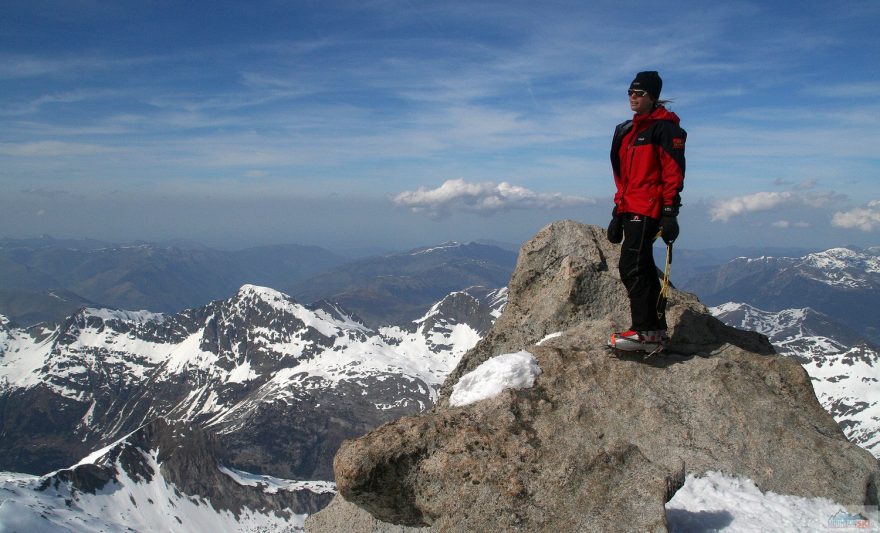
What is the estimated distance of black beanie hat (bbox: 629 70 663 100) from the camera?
→ 11.3m

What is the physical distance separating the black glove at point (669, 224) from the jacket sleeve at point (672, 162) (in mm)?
86

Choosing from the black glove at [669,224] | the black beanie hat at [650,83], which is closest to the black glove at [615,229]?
the black glove at [669,224]

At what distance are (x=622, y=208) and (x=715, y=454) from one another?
5.44 metres

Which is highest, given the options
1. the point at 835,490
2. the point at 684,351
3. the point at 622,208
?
the point at 622,208

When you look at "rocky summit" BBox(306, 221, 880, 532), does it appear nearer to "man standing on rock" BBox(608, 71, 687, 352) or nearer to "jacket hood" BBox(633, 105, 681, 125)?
"man standing on rock" BBox(608, 71, 687, 352)

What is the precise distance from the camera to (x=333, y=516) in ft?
49.4

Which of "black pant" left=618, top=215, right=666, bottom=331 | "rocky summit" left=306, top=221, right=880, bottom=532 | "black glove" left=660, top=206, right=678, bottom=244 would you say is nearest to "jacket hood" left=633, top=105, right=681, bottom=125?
"black glove" left=660, top=206, right=678, bottom=244

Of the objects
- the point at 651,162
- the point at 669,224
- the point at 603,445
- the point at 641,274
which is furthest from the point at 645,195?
the point at 603,445

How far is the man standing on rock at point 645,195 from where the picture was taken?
11156 mm

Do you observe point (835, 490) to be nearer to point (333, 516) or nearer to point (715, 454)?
point (715, 454)

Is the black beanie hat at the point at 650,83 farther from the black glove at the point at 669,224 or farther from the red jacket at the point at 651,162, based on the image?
the black glove at the point at 669,224

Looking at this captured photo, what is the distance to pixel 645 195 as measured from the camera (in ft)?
38.2

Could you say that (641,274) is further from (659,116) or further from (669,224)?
(659,116)

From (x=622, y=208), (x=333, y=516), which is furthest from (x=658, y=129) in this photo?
(x=333, y=516)
